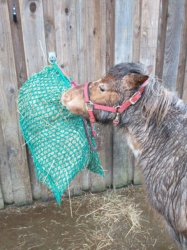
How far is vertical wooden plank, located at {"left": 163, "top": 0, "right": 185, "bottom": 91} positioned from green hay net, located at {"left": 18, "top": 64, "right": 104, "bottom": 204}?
165cm

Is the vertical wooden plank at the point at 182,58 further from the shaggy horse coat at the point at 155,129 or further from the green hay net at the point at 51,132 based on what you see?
the green hay net at the point at 51,132

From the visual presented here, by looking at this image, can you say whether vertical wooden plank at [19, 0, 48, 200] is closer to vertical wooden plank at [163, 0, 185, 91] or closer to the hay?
vertical wooden plank at [163, 0, 185, 91]

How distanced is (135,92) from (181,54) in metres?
1.75

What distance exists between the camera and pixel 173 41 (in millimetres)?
3922

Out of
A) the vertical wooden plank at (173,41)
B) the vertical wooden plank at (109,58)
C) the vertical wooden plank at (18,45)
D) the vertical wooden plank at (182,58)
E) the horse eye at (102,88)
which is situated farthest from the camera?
the vertical wooden plank at (182,58)

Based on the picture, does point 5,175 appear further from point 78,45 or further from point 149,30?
point 149,30

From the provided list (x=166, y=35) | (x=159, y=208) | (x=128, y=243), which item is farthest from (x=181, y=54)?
(x=128, y=243)

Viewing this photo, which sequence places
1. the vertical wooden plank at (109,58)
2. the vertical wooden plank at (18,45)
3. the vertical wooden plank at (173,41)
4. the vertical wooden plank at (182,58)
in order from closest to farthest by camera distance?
the vertical wooden plank at (18,45), the vertical wooden plank at (109,58), the vertical wooden plank at (173,41), the vertical wooden plank at (182,58)

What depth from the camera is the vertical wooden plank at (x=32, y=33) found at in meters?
3.39

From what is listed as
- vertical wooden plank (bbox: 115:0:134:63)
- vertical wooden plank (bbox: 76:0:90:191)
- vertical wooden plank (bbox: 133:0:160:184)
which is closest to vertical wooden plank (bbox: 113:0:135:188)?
vertical wooden plank (bbox: 115:0:134:63)

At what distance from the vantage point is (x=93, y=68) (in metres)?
3.83

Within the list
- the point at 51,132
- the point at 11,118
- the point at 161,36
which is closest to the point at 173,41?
the point at 161,36

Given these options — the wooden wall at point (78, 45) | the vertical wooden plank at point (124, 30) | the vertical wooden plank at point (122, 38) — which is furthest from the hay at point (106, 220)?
the vertical wooden plank at point (124, 30)

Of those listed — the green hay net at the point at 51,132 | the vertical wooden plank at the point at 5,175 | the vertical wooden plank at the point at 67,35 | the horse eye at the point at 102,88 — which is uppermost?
the vertical wooden plank at the point at 67,35
